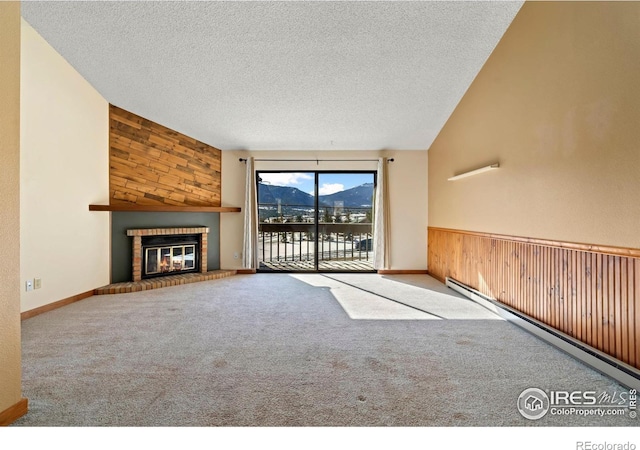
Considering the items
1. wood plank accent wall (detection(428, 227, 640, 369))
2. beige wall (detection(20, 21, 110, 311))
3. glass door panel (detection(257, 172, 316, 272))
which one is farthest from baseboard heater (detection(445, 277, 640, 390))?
beige wall (detection(20, 21, 110, 311))

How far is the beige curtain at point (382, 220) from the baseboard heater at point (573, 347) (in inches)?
82.3

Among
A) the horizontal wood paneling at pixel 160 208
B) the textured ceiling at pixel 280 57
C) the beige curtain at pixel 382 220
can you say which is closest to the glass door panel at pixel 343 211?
the beige curtain at pixel 382 220

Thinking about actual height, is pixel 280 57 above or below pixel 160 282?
above

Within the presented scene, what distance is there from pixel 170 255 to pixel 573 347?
5.07 metres

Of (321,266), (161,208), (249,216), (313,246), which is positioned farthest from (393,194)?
(161,208)

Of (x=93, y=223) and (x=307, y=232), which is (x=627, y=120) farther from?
(x=93, y=223)

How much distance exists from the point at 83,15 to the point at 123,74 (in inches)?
30.7

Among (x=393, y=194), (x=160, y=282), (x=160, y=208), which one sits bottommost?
(x=160, y=282)

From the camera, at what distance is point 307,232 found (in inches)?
229

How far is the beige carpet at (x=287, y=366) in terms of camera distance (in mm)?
1579

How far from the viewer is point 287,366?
209 cm

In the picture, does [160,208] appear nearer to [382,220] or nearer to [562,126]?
[382,220]

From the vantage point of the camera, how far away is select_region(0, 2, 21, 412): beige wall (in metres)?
1.50

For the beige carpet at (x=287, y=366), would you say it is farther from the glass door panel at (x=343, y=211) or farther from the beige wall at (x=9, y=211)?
the glass door panel at (x=343, y=211)
